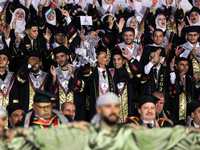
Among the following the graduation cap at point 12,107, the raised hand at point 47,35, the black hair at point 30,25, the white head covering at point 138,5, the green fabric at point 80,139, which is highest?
the white head covering at point 138,5

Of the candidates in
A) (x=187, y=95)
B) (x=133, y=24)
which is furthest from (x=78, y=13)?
(x=187, y=95)

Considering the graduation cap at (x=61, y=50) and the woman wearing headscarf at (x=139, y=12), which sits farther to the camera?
the woman wearing headscarf at (x=139, y=12)

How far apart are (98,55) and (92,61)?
351 millimetres

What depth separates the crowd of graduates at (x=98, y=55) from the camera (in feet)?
33.0

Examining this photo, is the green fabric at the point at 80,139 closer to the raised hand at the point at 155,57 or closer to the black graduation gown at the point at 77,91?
the black graduation gown at the point at 77,91

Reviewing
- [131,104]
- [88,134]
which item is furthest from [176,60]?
[88,134]

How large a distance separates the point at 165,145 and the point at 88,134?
976 millimetres

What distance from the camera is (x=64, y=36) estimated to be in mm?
11039

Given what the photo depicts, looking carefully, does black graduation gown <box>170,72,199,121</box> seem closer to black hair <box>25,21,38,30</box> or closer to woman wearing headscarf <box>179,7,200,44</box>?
woman wearing headscarf <box>179,7,200,44</box>

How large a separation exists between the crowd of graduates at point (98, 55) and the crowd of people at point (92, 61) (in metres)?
0.02

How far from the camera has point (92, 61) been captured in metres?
9.73

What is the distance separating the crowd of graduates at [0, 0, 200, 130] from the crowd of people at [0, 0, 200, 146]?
0.02 m

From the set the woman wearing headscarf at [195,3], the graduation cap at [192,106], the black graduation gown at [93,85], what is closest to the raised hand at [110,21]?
the black graduation gown at [93,85]

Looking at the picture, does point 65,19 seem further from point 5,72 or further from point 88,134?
point 88,134
